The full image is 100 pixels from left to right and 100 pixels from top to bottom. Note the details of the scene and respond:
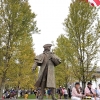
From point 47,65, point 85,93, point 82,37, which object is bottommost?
point 85,93

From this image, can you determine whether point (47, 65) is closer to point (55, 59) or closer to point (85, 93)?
point (55, 59)

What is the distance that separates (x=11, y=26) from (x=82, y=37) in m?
6.70

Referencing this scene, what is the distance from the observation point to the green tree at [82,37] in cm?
2469

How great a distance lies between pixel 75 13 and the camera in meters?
25.4

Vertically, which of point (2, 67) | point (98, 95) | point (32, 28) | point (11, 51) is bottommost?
point (98, 95)

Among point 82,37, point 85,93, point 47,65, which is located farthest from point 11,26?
point 47,65

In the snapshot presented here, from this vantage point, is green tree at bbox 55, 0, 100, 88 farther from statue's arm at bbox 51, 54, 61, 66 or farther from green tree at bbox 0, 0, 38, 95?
statue's arm at bbox 51, 54, 61, 66

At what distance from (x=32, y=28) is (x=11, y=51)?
2.76m

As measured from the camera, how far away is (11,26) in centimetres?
2298

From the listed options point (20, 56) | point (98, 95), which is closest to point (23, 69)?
point (20, 56)

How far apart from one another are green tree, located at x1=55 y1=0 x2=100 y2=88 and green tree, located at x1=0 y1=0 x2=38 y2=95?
12.7ft

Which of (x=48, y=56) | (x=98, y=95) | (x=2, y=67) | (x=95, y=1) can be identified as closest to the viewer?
(x=48, y=56)

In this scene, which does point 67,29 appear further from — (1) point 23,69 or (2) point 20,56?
(1) point 23,69

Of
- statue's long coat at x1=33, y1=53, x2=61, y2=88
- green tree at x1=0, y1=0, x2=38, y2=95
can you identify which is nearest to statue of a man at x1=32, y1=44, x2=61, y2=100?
statue's long coat at x1=33, y1=53, x2=61, y2=88
